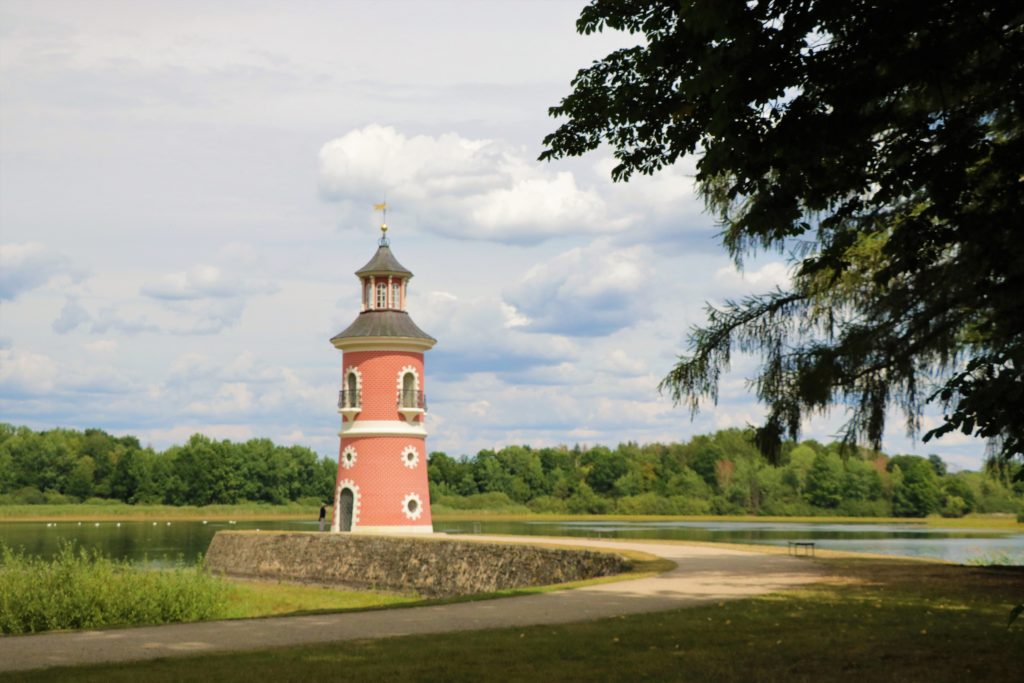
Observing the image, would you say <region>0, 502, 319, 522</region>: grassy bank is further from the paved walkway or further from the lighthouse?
the paved walkway

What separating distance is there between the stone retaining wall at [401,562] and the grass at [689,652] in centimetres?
763

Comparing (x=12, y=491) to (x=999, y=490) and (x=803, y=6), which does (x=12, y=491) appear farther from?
(x=803, y=6)

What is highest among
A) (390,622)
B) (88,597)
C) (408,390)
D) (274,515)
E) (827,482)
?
(408,390)

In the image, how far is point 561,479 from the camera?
84.4m

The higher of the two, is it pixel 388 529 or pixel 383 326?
pixel 383 326

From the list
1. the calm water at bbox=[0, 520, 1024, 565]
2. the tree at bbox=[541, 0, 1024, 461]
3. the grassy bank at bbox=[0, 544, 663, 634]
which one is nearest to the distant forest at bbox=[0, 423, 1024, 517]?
the calm water at bbox=[0, 520, 1024, 565]

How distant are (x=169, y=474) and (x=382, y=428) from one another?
6120cm

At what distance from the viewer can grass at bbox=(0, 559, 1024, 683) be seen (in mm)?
8797

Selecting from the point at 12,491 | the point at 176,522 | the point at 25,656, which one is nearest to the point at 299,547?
the point at 25,656

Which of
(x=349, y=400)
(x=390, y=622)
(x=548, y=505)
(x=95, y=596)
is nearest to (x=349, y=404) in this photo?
(x=349, y=400)

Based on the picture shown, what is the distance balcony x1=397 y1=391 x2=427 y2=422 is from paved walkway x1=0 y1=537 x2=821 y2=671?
54.3ft

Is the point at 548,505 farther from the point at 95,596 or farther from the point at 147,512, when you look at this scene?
the point at 95,596

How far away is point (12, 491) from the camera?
9025 cm

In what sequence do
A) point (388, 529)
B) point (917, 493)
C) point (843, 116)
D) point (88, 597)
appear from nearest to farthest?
point (843, 116) → point (88, 597) → point (388, 529) → point (917, 493)
